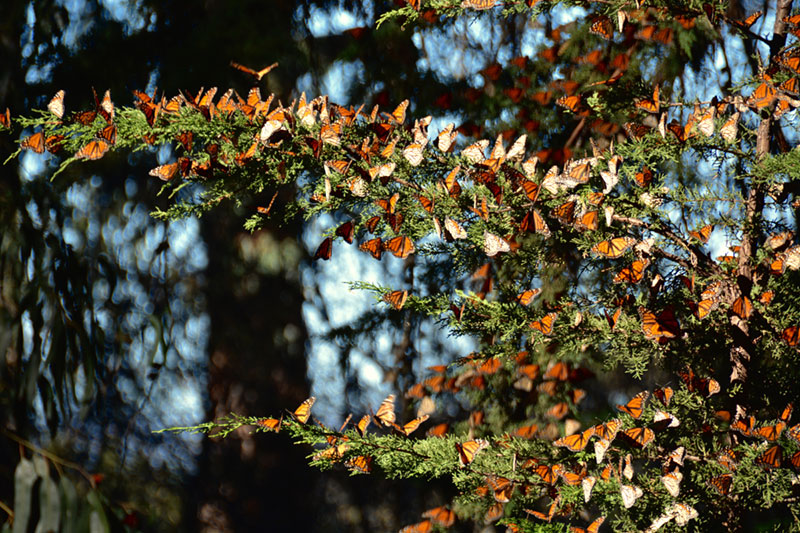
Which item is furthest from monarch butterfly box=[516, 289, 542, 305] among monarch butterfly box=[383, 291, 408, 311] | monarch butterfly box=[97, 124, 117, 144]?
monarch butterfly box=[97, 124, 117, 144]

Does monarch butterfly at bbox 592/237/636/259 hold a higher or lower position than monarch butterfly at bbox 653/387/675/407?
higher

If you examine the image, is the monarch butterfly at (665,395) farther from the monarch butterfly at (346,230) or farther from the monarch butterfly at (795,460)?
the monarch butterfly at (346,230)

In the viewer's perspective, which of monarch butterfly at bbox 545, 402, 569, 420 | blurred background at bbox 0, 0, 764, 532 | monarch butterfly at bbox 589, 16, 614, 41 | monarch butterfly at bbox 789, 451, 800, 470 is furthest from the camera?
blurred background at bbox 0, 0, 764, 532

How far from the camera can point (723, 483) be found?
90 cm

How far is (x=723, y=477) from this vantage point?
901 mm

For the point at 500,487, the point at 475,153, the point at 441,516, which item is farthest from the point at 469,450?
the point at 441,516

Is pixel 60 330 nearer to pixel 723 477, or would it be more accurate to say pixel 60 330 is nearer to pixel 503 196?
pixel 503 196

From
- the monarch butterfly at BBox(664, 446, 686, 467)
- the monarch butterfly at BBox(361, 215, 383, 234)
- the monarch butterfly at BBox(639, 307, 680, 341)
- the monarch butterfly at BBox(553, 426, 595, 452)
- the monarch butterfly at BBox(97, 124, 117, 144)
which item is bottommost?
the monarch butterfly at BBox(664, 446, 686, 467)

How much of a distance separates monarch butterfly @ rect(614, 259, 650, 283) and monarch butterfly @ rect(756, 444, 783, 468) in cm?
27

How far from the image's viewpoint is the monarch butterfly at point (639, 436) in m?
0.89

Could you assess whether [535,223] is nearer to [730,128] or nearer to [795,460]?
[730,128]

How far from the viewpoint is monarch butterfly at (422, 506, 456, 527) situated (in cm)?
165

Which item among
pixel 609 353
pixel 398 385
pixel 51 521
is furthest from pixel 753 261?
pixel 398 385

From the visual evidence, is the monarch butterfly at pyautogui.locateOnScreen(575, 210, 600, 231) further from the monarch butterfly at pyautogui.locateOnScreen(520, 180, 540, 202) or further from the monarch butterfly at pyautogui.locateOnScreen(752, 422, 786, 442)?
the monarch butterfly at pyautogui.locateOnScreen(752, 422, 786, 442)
